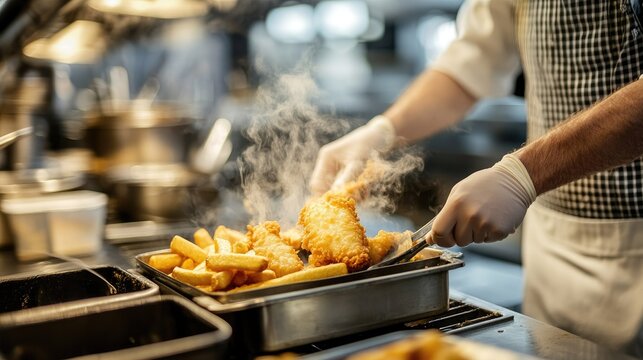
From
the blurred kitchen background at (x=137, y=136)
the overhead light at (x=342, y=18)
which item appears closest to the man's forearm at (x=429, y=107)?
the blurred kitchen background at (x=137, y=136)

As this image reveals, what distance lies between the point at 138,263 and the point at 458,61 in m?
1.57

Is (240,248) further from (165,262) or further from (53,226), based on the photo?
(53,226)

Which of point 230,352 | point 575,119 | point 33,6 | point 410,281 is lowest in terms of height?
point 230,352

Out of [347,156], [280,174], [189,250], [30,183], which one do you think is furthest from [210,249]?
[30,183]

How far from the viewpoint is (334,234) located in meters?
1.65

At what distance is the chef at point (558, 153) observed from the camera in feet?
5.64

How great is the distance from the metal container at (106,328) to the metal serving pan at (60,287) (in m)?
0.17

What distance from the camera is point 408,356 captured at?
965 millimetres

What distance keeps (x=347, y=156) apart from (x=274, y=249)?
2.71 ft

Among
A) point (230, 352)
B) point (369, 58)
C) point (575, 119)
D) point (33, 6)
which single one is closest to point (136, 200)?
point (33, 6)

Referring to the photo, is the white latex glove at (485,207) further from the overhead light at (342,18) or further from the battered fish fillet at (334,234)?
the overhead light at (342,18)

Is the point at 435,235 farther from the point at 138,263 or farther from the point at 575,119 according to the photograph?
the point at 138,263

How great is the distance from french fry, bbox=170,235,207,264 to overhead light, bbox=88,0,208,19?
1.30m

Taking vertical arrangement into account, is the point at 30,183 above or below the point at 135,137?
below
